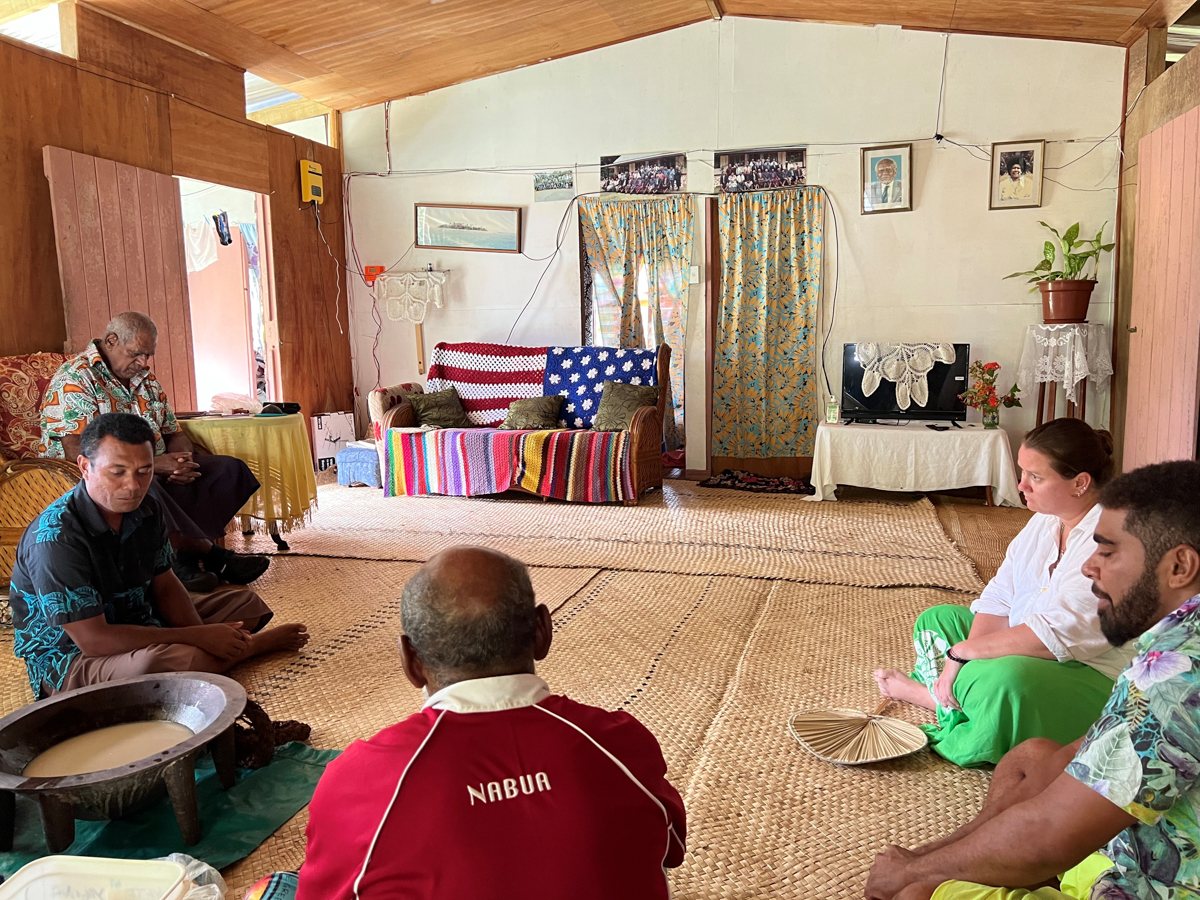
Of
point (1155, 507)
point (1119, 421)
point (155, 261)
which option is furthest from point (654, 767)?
point (1119, 421)

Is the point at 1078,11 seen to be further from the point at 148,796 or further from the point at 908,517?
the point at 148,796

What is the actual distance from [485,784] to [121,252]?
4863 mm

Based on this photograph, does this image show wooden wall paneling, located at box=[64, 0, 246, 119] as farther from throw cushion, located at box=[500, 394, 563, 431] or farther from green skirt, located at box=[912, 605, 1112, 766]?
green skirt, located at box=[912, 605, 1112, 766]

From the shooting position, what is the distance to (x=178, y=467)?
361cm

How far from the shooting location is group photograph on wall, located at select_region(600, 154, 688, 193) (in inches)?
240

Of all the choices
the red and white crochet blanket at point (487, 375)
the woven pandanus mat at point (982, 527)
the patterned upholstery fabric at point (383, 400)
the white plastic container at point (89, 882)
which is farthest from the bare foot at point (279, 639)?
the red and white crochet blanket at point (487, 375)

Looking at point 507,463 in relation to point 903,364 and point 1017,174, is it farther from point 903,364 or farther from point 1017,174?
point 1017,174

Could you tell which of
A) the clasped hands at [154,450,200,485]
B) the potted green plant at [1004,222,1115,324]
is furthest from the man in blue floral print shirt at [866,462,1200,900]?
the potted green plant at [1004,222,1115,324]

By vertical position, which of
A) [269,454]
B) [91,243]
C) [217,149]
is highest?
Result: [217,149]

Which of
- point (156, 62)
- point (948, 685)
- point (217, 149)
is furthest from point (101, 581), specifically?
point (217, 149)

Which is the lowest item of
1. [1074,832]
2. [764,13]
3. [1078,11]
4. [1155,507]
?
[1074,832]

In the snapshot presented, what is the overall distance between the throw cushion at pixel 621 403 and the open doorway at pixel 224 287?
2.94 m

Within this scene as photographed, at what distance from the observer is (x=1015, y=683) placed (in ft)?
5.74

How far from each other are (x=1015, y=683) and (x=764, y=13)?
529 cm
